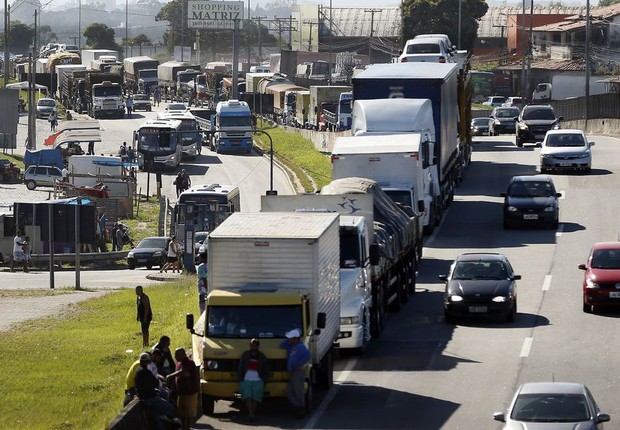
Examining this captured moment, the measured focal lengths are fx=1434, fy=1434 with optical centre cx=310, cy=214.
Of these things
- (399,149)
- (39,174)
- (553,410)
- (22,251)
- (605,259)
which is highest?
(399,149)

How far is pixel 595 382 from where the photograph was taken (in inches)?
977

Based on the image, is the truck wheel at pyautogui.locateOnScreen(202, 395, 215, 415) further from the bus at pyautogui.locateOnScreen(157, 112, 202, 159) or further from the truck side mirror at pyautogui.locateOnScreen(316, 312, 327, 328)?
the bus at pyautogui.locateOnScreen(157, 112, 202, 159)

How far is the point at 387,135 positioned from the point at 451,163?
915 centimetres

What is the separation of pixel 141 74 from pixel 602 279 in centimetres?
11701

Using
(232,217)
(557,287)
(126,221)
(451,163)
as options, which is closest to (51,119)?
(126,221)

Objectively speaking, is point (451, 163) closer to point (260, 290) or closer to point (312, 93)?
point (260, 290)

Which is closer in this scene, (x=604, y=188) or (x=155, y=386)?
(x=155, y=386)

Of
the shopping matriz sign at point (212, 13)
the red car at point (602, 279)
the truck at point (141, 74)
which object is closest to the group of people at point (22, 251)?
the red car at point (602, 279)

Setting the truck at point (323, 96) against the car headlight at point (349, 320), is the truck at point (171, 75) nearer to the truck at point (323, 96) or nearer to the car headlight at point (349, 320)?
the truck at point (323, 96)

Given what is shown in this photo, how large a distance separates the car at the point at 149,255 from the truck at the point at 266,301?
28521 millimetres

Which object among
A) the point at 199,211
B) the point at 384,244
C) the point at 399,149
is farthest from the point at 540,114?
the point at 384,244

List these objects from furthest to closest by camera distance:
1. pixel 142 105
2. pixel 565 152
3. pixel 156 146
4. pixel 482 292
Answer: pixel 142 105 < pixel 156 146 < pixel 565 152 < pixel 482 292

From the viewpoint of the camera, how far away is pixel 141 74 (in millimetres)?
145125

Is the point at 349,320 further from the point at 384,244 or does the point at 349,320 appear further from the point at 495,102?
the point at 495,102
